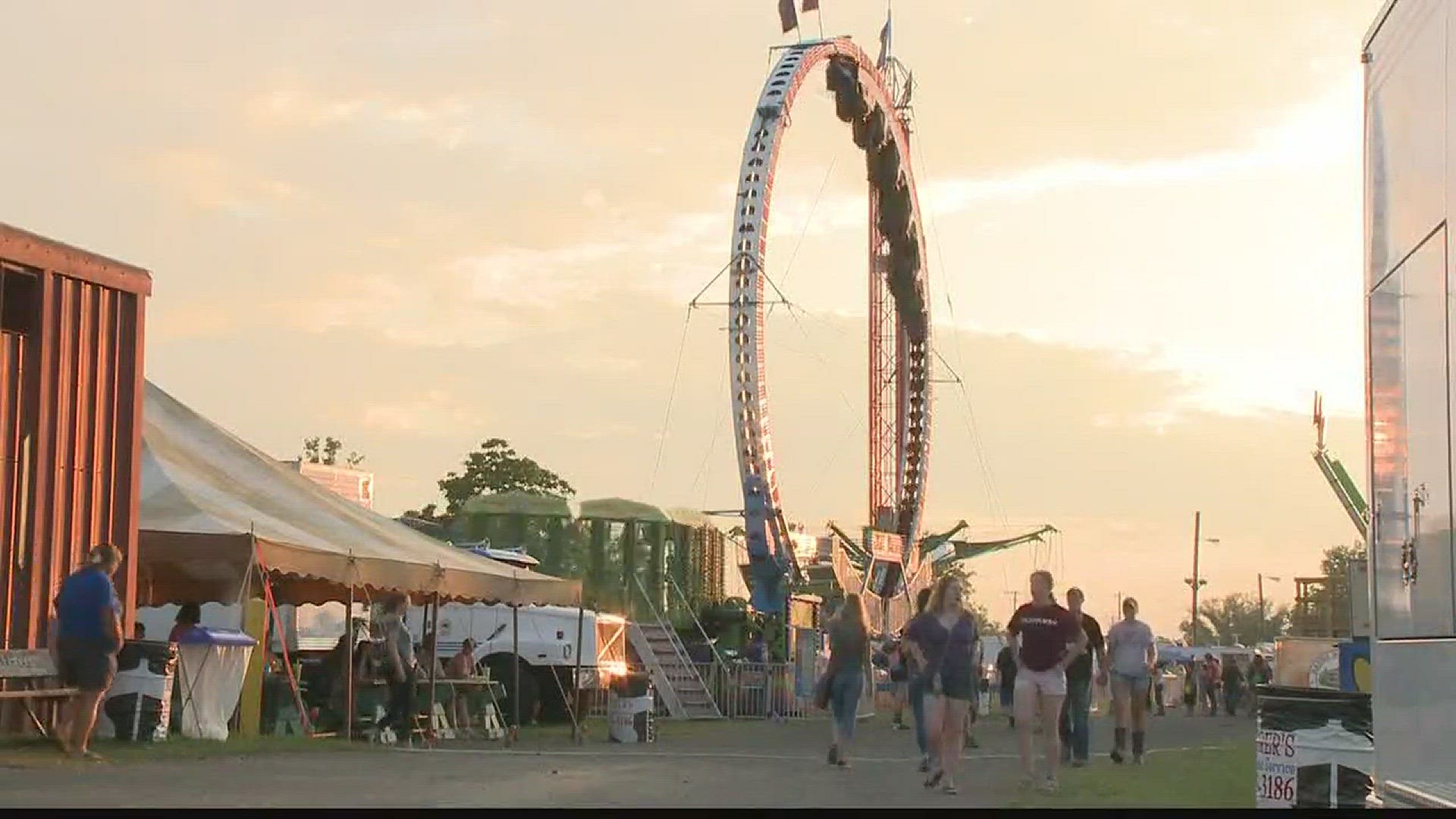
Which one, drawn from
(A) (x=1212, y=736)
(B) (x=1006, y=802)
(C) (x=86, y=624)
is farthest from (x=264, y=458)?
(A) (x=1212, y=736)

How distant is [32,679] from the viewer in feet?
Result: 57.8

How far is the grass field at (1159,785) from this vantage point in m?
14.6

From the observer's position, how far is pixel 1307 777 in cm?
1172

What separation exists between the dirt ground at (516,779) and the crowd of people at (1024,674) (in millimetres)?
365

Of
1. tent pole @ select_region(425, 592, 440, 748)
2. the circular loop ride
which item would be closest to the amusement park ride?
the circular loop ride

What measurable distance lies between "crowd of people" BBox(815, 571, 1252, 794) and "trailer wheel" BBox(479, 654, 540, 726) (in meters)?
6.59

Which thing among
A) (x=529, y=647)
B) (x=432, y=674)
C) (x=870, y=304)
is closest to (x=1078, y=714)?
(x=432, y=674)

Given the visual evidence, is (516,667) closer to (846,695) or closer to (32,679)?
(846,695)

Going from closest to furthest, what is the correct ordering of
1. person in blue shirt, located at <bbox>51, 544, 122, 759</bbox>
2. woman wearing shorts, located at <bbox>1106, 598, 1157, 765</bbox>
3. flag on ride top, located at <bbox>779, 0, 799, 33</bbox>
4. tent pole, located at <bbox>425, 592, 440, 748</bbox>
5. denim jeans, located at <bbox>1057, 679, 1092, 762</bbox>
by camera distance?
person in blue shirt, located at <bbox>51, 544, 122, 759</bbox>
denim jeans, located at <bbox>1057, 679, 1092, 762</bbox>
woman wearing shorts, located at <bbox>1106, 598, 1157, 765</bbox>
tent pole, located at <bbox>425, 592, 440, 748</bbox>
flag on ride top, located at <bbox>779, 0, 799, 33</bbox>

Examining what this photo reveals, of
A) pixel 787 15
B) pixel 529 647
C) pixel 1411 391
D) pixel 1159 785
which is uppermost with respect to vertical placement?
pixel 787 15

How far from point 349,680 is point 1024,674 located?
8.76 meters

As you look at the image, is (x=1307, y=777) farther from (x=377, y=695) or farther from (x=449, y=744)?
(x=377, y=695)

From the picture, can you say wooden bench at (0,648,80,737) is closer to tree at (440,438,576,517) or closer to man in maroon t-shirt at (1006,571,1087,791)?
man in maroon t-shirt at (1006,571,1087,791)

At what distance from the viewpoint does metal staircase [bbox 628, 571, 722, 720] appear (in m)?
34.3
